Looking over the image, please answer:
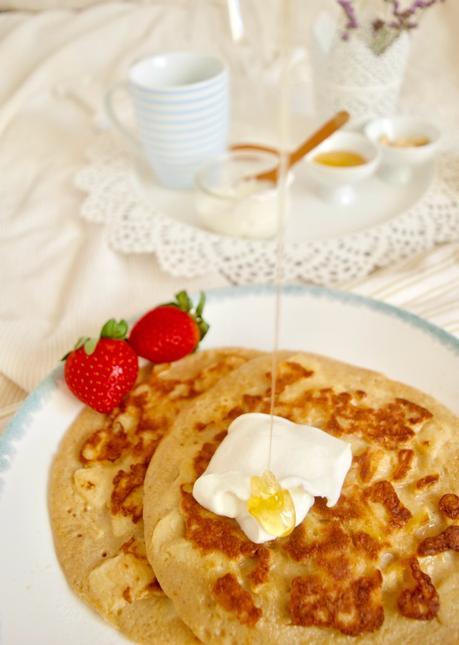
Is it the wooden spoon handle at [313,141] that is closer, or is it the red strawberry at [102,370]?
the red strawberry at [102,370]

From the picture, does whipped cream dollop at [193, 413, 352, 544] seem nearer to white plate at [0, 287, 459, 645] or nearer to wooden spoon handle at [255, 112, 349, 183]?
white plate at [0, 287, 459, 645]

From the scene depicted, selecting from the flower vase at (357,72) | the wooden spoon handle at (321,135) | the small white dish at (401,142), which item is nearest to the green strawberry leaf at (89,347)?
the wooden spoon handle at (321,135)

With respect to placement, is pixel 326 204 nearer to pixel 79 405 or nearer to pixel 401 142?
pixel 401 142

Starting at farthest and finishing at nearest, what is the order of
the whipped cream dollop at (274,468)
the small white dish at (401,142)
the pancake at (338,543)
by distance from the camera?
the small white dish at (401,142)
the whipped cream dollop at (274,468)
the pancake at (338,543)

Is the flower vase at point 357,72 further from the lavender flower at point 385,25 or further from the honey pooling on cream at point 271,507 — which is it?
the honey pooling on cream at point 271,507

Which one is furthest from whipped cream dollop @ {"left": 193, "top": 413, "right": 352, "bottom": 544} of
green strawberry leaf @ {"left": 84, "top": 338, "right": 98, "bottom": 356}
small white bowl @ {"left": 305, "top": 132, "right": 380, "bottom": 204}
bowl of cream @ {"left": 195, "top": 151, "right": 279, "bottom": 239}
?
small white bowl @ {"left": 305, "top": 132, "right": 380, "bottom": 204}

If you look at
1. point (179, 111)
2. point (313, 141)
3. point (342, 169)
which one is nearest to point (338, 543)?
point (342, 169)
